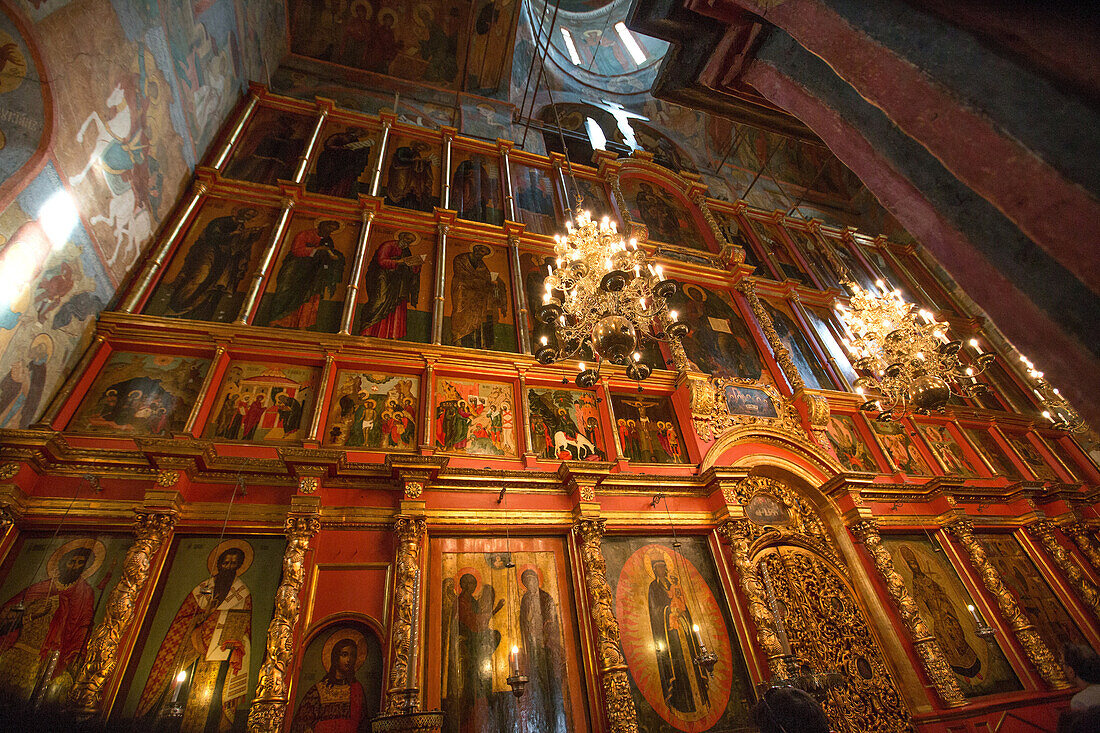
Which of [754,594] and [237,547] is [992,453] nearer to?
[754,594]

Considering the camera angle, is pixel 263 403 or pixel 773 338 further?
pixel 773 338

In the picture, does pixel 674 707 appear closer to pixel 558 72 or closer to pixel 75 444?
pixel 75 444

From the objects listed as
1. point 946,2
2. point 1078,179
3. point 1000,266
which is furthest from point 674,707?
point 946,2

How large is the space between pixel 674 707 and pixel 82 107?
30.5 feet

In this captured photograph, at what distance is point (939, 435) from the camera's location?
10.2 metres

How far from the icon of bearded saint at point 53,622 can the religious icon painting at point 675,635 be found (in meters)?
→ 5.22

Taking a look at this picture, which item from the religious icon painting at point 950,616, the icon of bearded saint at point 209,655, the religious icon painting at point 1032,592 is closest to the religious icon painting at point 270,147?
the icon of bearded saint at point 209,655

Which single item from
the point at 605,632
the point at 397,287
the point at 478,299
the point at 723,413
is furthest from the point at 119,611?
the point at 723,413

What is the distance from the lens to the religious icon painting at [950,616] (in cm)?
702

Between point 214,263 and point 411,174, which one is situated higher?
point 411,174

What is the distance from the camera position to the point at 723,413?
8125 millimetres

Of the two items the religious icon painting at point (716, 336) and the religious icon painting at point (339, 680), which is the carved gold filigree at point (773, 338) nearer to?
the religious icon painting at point (716, 336)

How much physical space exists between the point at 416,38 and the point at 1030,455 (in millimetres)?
17911

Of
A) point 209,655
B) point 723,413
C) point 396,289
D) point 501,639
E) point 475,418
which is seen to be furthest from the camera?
point 723,413
